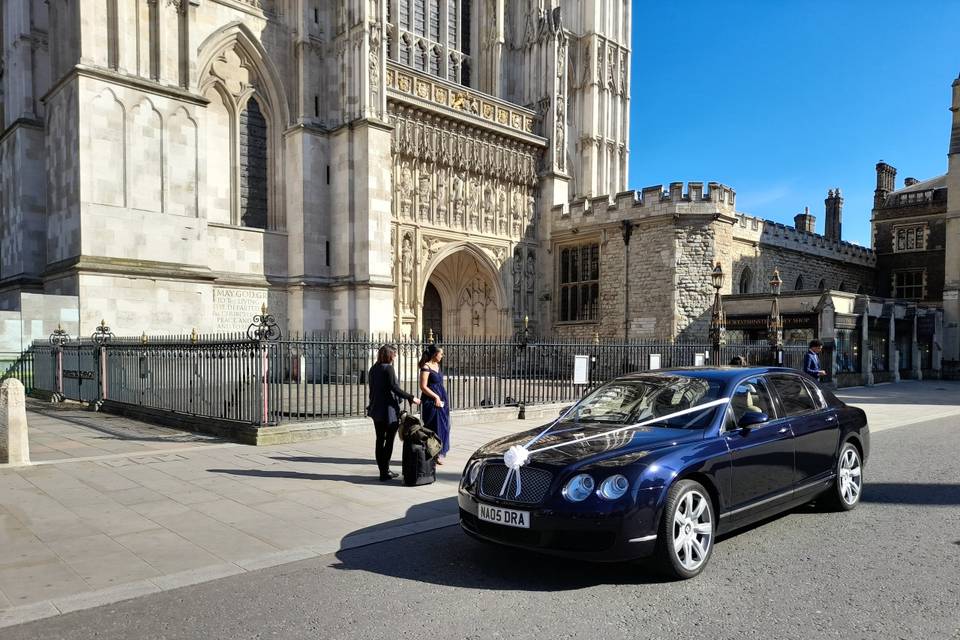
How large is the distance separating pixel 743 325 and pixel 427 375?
1907 centimetres

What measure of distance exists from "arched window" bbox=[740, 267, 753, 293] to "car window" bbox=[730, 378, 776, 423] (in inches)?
902

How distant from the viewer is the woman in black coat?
23.6 feet

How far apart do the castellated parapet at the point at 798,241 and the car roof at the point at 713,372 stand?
22.3m

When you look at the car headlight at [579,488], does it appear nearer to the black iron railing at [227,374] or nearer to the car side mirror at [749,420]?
the car side mirror at [749,420]

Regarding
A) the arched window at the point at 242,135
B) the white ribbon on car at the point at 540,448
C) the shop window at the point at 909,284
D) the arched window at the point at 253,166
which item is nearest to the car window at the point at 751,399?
the white ribbon on car at the point at 540,448

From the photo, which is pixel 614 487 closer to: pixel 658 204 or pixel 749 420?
pixel 749 420

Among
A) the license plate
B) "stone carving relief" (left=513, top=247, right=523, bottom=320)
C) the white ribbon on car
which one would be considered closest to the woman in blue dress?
the white ribbon on car

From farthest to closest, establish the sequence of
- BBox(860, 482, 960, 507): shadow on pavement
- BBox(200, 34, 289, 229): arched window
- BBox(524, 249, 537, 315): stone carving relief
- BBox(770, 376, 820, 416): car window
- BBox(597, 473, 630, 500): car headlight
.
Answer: BBox(524, 249, 537, 315): stone carving relief
BBox(200, 34, 289, 229): arched window
BBox(860, 482, 960, 507): shadow on pavement
BBox(770, 376, 820, 416): car window
BBox(597, 473, 630, 500): car headlight

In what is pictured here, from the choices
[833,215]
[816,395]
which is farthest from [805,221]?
[816,395]

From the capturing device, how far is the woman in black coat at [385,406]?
7199 mm

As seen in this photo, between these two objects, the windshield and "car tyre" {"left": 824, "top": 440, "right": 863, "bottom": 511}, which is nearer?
the windshield

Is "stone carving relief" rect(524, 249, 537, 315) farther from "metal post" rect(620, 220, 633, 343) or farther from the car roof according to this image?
the car roof

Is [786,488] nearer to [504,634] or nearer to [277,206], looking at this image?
[504,634]

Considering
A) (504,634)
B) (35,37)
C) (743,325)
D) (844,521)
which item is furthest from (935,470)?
(35,37)
